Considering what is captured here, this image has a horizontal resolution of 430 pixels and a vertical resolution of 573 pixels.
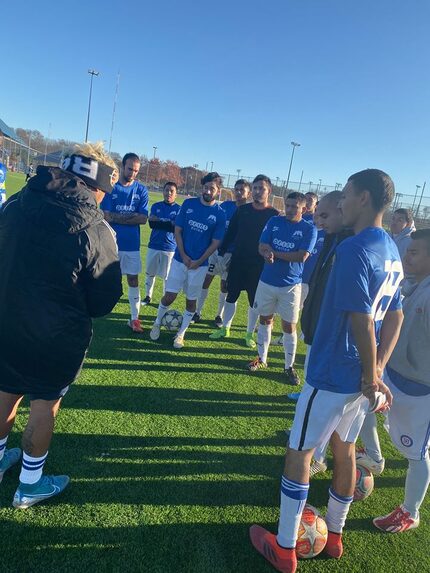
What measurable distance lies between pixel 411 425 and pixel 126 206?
→ 4.63m

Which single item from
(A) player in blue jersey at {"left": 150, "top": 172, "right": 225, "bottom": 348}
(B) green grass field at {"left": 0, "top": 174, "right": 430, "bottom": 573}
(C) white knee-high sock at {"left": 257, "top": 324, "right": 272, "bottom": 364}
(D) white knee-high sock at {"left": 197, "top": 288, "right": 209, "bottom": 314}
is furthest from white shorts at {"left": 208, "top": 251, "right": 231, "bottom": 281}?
(B) green grass field at {"left": 0, "top": 174, "right": 430, "bottom": 573}

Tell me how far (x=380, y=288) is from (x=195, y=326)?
512 cm

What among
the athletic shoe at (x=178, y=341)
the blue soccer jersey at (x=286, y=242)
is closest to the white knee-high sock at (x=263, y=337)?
the blue soccer jersey at (x=286, y=242)

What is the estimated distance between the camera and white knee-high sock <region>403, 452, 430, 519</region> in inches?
112

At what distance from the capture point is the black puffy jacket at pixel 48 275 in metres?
2.25

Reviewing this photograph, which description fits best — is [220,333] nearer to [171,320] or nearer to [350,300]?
[171,320]

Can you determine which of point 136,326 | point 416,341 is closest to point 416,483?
point 416,341

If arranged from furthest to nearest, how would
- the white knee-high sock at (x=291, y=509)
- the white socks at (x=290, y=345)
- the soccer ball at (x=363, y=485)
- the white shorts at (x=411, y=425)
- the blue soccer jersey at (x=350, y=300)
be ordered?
the white socks at (x=290, y=345) < the soccer ball at (x=363, y=485) < the white shorts at (x=411, y=425) < the white knee-high sock at (x=291, y=509) < the blue soccer jersey at (x=350, y=300)

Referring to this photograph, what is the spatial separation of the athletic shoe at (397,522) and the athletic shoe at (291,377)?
2340 millimetres

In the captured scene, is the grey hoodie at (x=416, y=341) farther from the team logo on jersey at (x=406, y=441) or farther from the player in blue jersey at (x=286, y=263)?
the player in blue jersey at (x=286, y=263)

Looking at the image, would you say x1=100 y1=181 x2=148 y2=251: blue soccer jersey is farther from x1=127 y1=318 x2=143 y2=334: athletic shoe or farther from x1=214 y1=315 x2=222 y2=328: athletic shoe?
x1=214 y1=315 x2=222 y2=328: athletic shoe

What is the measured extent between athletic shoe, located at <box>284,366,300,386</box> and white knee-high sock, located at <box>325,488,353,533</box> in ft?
8.52

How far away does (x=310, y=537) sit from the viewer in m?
2.58

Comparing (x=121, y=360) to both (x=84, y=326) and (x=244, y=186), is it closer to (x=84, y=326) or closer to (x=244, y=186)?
(x=84, y=326)
